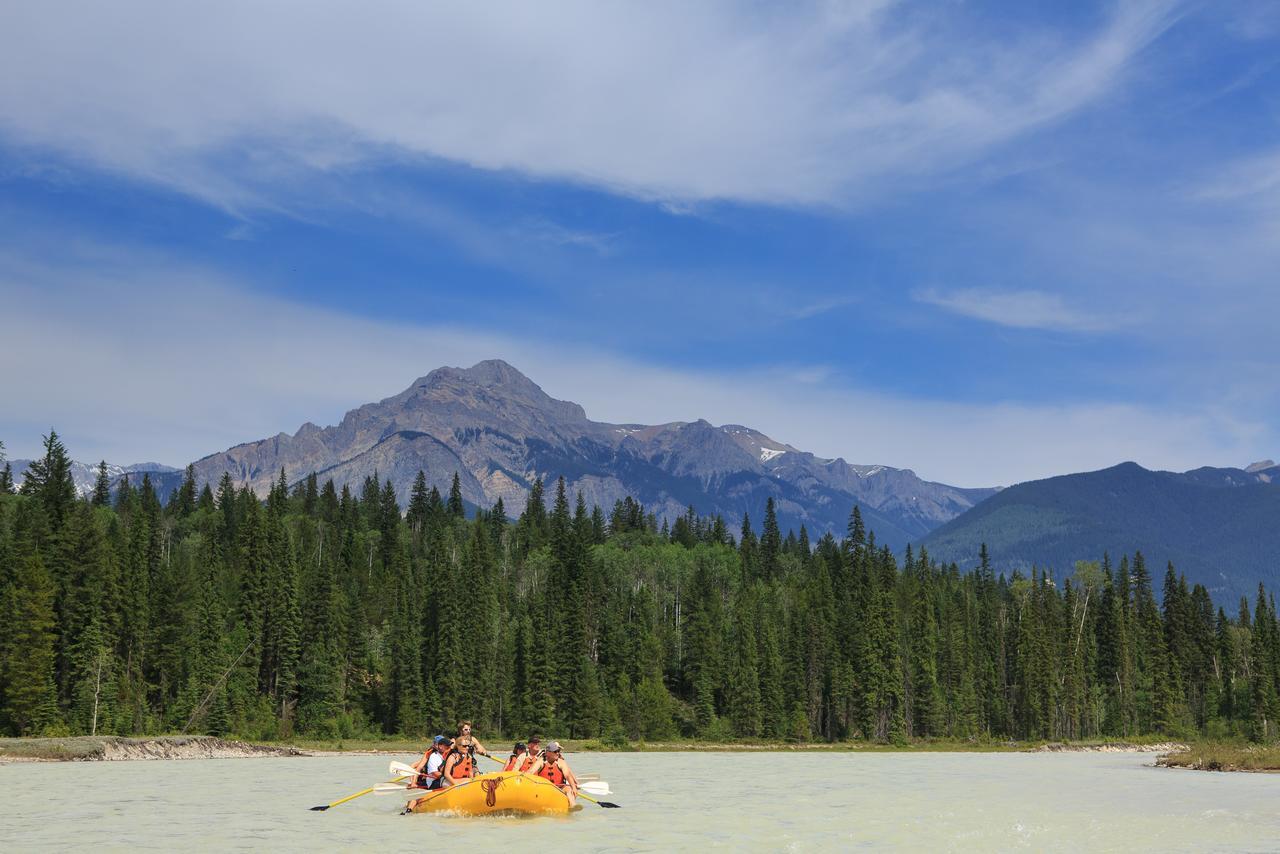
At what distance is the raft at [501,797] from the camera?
38469 millimetres

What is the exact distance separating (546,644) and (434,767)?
81155 millimetres

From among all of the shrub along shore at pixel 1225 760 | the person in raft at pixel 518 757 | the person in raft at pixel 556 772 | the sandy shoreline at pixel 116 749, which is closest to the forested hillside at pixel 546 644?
the sandy shoreline at pixel 116 749

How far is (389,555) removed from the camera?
587 ft

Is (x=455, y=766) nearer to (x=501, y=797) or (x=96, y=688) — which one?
(x=501, y=797)

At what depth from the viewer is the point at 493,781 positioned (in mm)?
38375

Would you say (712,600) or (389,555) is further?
(389,555)

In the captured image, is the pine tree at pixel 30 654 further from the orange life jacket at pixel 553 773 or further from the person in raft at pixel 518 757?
the orange life jacket at pixel 553 773

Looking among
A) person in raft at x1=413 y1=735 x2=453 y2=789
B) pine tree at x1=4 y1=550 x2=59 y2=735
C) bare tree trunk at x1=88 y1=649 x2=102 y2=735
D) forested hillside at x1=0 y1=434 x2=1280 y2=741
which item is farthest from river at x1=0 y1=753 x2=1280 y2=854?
forested hillside at x1=0 y1=434 x2=1280 y2=741

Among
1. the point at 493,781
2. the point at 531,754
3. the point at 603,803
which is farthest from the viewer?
the point at 603,803

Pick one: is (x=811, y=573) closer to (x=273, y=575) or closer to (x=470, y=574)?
(x=470, y=574)

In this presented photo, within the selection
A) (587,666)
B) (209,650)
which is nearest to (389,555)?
(587,666)

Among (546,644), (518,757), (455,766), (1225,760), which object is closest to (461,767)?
(455,766)

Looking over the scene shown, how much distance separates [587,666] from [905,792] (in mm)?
74432

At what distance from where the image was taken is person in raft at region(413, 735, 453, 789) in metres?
44.8
